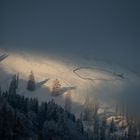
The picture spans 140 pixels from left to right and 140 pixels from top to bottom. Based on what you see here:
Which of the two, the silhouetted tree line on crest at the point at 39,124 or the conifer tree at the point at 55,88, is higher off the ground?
the conifer tree at the point at 55,88

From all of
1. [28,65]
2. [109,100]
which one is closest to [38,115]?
[109,100]

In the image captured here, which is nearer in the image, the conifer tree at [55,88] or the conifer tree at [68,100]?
the conifer tree at [68,100]

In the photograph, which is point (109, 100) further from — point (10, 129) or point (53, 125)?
point (10, 129)

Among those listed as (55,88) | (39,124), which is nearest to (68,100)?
(55,88)

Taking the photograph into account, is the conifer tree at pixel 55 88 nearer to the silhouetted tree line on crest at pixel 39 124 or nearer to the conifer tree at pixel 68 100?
the conifer tree at pixel 68 100

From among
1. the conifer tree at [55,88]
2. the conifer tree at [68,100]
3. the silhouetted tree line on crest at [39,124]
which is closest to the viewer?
the silhouetted tree line on crest at [39,124]

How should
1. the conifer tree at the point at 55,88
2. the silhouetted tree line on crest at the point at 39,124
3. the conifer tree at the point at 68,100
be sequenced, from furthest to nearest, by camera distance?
the conifer tree at the point at 55,88 → the conifer tree at the point at 68,100 → the silhouetted tree line on crest at the point at 39,124

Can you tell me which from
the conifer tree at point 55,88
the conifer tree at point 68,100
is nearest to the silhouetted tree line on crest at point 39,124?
the conifer tree at point 68,100

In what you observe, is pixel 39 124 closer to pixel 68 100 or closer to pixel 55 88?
pixel 68 100

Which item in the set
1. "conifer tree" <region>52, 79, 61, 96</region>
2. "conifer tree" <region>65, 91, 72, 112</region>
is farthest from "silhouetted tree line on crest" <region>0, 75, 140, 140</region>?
"conifer tree" <region>52, 79, 61, 96</region>
